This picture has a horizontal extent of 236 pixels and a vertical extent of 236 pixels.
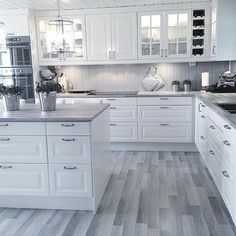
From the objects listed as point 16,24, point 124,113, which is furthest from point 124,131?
point 16,24

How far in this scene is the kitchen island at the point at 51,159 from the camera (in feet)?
8.45

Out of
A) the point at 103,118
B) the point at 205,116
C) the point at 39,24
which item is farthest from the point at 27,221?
the point at 39,24

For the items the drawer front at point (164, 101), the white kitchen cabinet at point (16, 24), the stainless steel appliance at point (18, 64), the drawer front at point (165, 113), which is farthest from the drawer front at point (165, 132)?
the white kitchen cabinet at point (16, 24)

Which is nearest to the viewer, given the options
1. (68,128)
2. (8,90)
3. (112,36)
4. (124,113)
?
(68,128)

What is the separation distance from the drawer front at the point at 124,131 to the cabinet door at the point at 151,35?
3.64 feet

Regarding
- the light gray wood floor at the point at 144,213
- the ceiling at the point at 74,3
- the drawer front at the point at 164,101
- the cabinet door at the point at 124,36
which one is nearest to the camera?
the light gray wood floor at the point at 144,213

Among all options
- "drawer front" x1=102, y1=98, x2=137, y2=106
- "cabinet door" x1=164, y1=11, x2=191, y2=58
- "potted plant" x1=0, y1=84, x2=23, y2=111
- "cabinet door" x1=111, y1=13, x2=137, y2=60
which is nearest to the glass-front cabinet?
"cabinet door" x1=111, y1=13, x2=137, y2=60

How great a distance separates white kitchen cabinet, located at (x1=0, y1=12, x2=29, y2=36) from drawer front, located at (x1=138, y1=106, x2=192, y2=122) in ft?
7.25

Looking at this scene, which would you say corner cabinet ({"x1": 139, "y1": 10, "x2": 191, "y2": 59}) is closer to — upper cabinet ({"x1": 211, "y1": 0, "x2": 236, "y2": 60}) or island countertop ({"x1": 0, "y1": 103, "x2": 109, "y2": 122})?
upper cabinet ({"x1": 211, "y1": 0, "x2": 236, "y2": 60})

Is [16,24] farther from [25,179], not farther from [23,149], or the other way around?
[25,179]

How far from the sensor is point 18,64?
472 centimetres

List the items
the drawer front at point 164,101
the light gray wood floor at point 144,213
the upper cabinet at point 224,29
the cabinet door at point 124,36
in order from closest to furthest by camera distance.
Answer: the light gray wood floor at point 144,213, the upper cabinet at point 224,29, the drawer front at point 164,101, the cabinet door at point 124,36

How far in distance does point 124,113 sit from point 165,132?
70 cm

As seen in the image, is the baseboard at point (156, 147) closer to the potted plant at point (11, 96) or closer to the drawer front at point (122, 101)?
the drawer front at point (122, 101)
